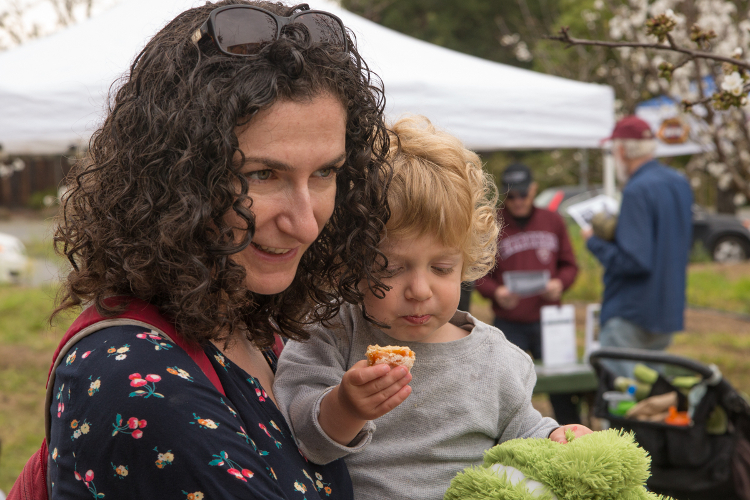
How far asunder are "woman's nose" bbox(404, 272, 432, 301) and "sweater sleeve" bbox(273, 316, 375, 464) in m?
0.22

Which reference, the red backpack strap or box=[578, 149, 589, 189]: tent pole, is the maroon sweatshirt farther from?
box=[578, 149, 589, 189]: tent pole

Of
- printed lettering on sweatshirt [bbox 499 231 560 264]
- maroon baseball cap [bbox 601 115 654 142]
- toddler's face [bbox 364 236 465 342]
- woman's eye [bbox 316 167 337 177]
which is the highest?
woman's eye [bbox 316 167 337 177]

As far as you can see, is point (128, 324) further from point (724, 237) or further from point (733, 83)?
point (724, 237)

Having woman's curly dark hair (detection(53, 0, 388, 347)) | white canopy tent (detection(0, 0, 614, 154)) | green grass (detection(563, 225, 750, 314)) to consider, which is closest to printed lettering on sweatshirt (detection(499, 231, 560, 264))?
white canopy tent (detection(0, 0, 614, 154))

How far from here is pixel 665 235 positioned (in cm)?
477

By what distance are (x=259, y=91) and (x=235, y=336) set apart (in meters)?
0.57

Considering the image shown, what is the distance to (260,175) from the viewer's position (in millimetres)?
1214

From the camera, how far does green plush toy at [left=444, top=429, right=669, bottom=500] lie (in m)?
1.25

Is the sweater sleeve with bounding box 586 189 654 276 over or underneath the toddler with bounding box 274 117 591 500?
underneath

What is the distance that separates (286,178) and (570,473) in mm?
747

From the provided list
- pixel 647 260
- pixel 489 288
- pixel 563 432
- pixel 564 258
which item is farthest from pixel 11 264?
pixel 563 432

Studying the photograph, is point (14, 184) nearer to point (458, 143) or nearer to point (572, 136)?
point (572, 136)

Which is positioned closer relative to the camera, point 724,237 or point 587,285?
point 587,285

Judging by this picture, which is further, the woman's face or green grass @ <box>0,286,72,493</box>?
green grass @ <box>0,286,72,493</box>
